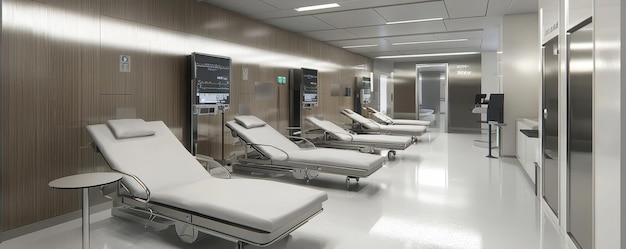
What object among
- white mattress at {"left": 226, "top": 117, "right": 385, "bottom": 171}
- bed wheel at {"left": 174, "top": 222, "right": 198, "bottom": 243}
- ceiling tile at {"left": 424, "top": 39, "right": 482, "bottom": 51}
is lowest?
bed wheel at {"left": 174, "top": 222, "right": 198, "bottom": 243}

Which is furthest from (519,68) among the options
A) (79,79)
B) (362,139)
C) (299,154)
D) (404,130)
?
(79,79)

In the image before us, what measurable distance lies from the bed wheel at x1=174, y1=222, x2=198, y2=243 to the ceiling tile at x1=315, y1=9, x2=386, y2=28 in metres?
5.01

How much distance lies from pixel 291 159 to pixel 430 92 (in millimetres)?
11802

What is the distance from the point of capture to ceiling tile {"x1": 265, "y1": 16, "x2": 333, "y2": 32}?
7.26m

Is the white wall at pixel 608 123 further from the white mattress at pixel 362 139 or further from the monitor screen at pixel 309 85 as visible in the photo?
the monitor screen at pixel 309 85

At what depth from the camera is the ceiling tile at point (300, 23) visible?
726 centimetres

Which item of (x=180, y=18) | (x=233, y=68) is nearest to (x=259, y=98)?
(x=233, y=68)

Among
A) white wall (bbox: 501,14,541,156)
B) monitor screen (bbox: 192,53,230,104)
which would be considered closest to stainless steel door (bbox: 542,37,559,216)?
white wall (bbox: 501,14,541,156)

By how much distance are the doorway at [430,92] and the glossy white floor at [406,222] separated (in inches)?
385

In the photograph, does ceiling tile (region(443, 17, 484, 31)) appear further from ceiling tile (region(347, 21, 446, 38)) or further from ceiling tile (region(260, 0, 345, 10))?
ceiling tile (region(260, 0, 345, 10))

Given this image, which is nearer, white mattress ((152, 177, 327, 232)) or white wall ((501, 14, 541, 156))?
white mattress ((152, 177, 327, 232))

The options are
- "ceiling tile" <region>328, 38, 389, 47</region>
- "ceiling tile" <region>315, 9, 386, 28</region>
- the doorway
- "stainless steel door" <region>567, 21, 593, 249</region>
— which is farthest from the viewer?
the doorway

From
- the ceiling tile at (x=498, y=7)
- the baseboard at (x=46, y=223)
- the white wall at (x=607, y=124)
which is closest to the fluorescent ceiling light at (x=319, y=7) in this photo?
the ceiling tile at (x=498, y=7)

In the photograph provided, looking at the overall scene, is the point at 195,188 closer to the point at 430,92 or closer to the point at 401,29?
the point at 401,29
